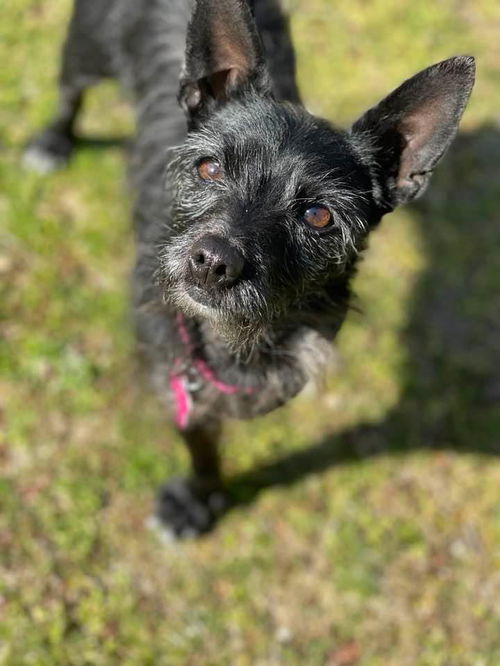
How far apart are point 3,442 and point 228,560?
1675 millimetres

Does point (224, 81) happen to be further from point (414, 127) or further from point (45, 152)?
point (45, 152)

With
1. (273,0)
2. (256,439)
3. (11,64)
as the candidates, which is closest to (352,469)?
(256,439)

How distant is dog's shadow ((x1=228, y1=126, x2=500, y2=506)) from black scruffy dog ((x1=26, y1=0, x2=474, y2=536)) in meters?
1.29

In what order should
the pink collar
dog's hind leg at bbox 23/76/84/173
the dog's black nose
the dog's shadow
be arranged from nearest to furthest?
1. the dog's black nose
2. the pink collar
3. the dog's shadow
4. dog's hind leg at bbox 23/76/84/173

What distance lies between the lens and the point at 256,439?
5.09 metres

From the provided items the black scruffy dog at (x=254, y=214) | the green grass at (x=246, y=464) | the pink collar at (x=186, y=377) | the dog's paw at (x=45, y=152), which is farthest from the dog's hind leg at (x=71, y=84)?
the pink collar at (x=186, y=377)

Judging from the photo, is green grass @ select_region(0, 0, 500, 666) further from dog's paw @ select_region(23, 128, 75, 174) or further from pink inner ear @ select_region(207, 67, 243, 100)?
pink inner ear @ select_region(207, 67, 243, 100)

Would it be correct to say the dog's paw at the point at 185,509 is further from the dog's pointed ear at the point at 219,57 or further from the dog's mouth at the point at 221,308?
the dog's pointed ear at the point at 219,57

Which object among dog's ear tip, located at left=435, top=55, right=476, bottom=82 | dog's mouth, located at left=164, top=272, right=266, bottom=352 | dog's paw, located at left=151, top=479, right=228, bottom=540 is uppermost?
dog's ear tip, located at left=435, top=55, right=476, bottom=82

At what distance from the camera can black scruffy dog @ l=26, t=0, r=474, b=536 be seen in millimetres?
3000

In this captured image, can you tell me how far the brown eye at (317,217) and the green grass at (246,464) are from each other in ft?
7.35

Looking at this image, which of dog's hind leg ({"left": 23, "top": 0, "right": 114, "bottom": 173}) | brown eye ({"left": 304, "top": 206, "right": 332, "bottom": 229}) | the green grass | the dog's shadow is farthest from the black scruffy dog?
dog's hind leg ({"left": 23, "top": 0, "right": 114, "bottom": 173})

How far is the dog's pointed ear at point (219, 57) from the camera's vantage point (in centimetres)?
305

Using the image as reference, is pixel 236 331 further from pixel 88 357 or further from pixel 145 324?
pixel 88 357
